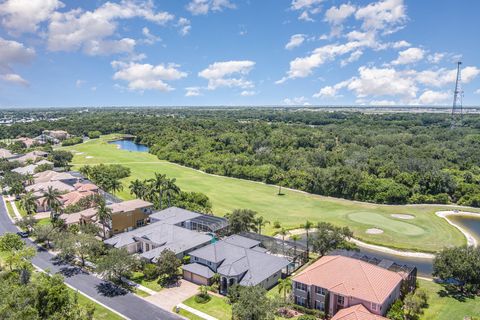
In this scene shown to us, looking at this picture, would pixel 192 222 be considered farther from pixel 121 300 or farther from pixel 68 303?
pixel 68 303

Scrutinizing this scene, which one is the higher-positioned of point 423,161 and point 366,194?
point 423,161

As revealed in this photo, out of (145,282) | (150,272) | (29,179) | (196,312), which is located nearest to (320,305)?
(196,312)

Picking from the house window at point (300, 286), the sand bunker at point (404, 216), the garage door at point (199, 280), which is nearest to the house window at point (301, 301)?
the house window at point (300, 286)

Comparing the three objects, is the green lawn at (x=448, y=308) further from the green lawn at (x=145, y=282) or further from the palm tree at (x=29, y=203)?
the palm tree at (x=29, y=203)

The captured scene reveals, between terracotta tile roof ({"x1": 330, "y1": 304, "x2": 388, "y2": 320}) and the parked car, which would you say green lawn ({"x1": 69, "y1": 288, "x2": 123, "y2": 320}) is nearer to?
terracotta tile roof ({"x1": 330, "y1": 304, "x2": 388, "y2": 320})

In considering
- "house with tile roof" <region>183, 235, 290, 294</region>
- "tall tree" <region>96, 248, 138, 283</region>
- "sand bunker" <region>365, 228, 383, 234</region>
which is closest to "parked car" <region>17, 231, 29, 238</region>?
"tall tree" <region>96, 248, 138, 283</region>

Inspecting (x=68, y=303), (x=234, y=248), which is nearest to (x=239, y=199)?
(x=234, y=248)
